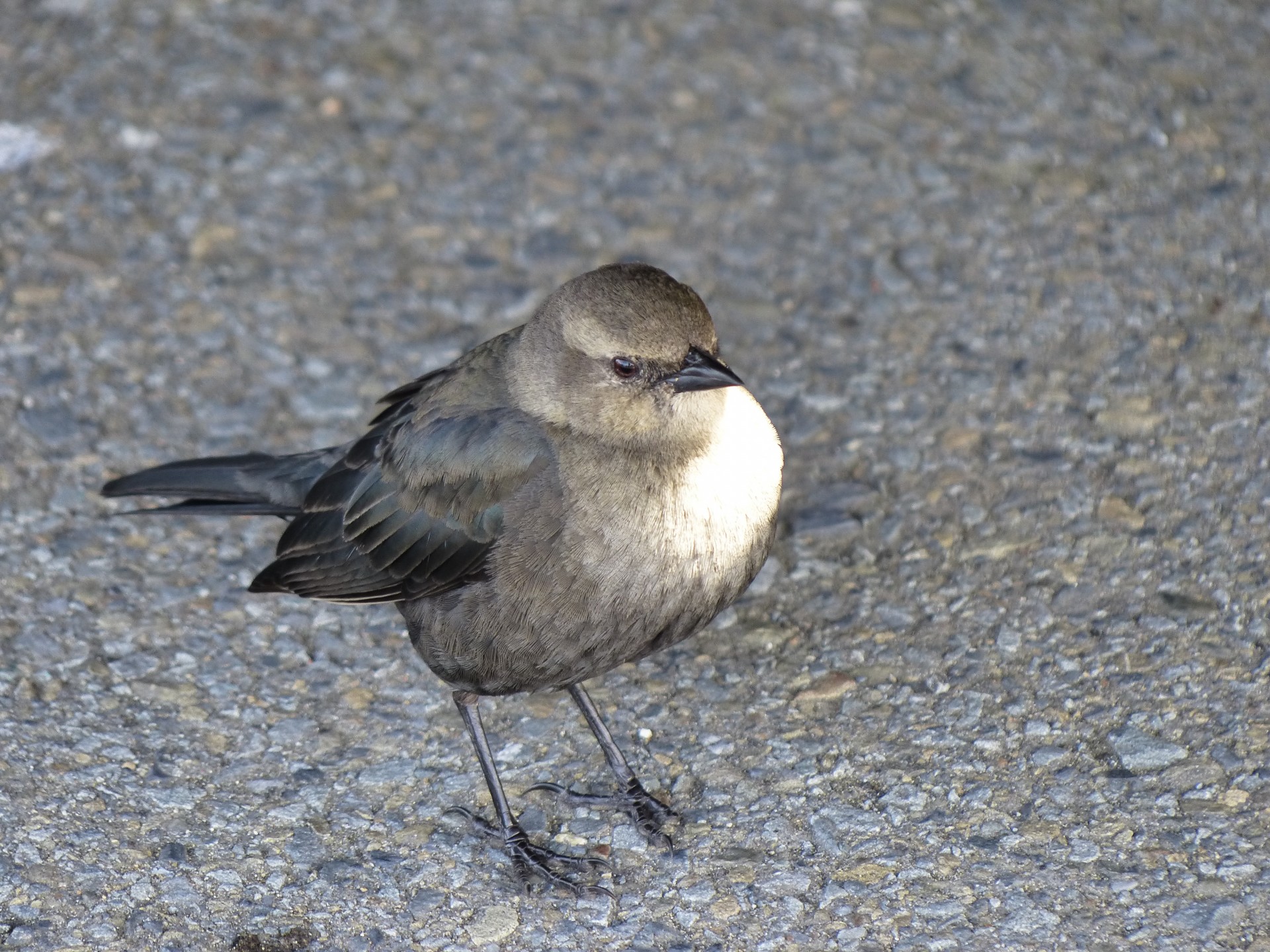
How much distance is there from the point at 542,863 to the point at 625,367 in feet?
4.65

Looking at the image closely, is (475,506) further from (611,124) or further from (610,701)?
(611,124)

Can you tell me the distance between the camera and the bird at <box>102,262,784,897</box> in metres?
4.43

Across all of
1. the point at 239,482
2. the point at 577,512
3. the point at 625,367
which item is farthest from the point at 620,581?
the point at 239,482

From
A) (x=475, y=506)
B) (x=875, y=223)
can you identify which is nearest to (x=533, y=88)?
(x=875, y=223)

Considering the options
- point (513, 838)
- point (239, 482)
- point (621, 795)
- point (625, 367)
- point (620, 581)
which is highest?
point (625, 367)

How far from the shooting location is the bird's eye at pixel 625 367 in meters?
4.53

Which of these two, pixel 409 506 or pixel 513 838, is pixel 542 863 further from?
pixel 409 506

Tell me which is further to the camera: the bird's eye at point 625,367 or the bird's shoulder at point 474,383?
the bird's shoulder at point 474,383

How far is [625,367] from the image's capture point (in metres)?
4.54

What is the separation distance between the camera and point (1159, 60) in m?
7.44

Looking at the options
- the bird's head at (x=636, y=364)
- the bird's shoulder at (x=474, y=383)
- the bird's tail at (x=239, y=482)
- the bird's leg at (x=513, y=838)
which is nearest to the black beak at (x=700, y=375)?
the bird's head at (x=636, y=364)

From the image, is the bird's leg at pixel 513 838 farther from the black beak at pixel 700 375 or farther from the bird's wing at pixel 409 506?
the black beak at pixel 700 375

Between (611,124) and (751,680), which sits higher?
(611,124)

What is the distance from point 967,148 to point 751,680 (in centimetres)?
319
